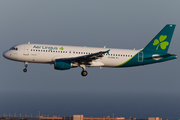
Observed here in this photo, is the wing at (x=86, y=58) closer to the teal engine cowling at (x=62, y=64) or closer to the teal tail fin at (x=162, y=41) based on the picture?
the teal engine cowling at (x=62, y=64)

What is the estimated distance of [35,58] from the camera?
173ft

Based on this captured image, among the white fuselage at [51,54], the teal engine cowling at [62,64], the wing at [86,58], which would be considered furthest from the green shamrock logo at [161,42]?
the teal engine cowling at [62,64]

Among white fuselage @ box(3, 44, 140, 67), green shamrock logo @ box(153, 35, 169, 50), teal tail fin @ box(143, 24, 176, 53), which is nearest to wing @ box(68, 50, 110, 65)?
white fuselage @ box(3, 44, 140, 67)

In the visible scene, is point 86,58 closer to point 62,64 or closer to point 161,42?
point 62,64

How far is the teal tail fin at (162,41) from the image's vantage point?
58.8 metres

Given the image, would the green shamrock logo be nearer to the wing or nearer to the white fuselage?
the white fuselage

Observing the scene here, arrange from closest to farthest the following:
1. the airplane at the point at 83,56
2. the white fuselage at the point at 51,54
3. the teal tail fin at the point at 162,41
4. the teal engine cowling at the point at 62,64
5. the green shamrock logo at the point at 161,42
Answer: the teal engine cowling at the point at 62,64, the airplane at the point at 83,56, the white fuselage at the point at 51,54, the teal tail fin at the point at 162,41, the green shamrock logo at the point at 161,42

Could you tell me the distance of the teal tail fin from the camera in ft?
193

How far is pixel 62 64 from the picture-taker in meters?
51.9

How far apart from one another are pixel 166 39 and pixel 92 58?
18104 mm

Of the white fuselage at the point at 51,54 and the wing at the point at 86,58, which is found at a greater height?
the white fuselage at the point at 51,54

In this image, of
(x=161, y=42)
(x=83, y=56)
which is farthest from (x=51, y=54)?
(x=161, y=42)

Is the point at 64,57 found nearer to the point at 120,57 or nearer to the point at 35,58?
the point at 35,58

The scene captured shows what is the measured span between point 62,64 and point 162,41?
74.3 ft
